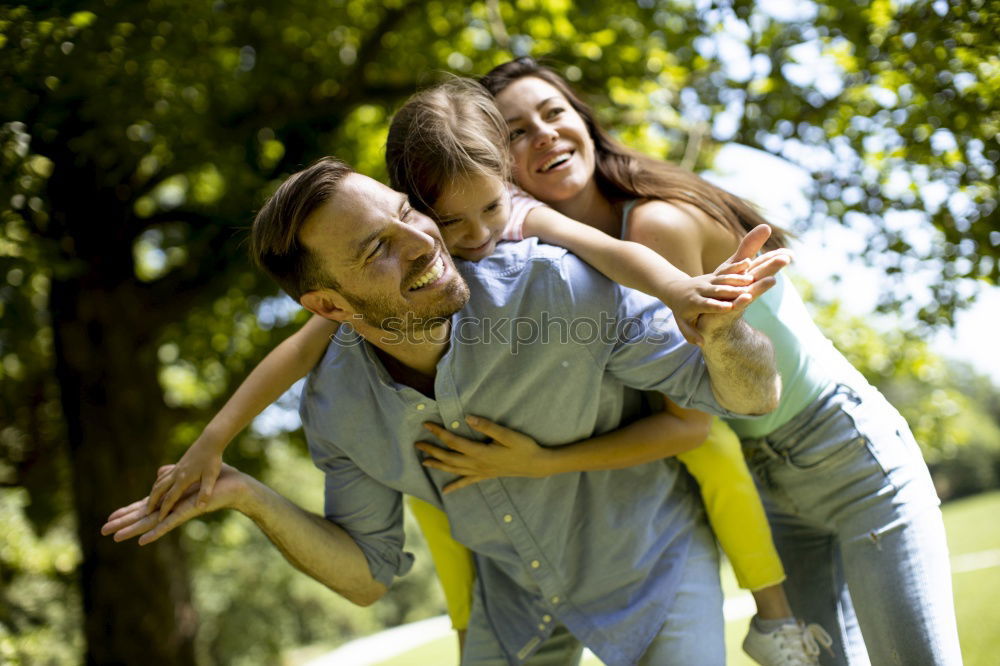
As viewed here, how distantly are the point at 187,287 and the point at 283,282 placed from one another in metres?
4.08

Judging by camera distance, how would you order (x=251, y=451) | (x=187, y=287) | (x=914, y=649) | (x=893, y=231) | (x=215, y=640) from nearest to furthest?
(x=914, y=649) < (x=893, y=231) < (x=187, y=287) < (x=251, y=451) < (x=215, y=640)

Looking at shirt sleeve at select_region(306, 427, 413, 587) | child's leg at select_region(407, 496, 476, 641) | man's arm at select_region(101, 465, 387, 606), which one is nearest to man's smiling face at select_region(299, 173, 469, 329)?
shirt sleeve at select_region(306, 427, 413, 587)

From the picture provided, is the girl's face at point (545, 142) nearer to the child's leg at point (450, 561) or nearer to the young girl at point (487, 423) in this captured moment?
the young girl at point (487, 423)

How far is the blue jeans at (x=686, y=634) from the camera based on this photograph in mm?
2562

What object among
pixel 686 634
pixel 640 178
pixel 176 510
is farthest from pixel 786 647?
pixel 176 510

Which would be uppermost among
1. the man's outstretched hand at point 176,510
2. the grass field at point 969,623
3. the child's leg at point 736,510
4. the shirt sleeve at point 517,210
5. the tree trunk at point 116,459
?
the shirt sleeve at point 517,210

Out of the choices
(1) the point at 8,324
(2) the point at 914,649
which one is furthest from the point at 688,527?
(1) the point at 8,324

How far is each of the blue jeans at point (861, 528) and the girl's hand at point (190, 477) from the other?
1730 mm

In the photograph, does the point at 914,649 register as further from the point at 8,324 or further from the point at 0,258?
the point at 8,324

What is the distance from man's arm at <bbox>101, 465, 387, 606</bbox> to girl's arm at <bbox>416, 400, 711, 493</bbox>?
0.47m

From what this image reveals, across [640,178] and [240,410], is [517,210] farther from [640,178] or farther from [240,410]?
[240,410]

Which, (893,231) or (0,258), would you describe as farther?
(893,231)

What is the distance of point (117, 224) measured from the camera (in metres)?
6.26

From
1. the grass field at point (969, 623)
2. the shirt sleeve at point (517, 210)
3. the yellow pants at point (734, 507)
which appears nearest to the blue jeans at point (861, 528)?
the yellow pants at point (734, 507)
